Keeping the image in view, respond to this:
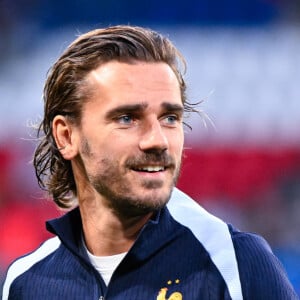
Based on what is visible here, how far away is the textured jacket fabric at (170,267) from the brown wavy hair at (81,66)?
21cm

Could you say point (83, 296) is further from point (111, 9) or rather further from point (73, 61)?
point (111, 9)

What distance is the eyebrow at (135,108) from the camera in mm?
2566

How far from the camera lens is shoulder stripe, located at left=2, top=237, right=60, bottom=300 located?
2.93 meters

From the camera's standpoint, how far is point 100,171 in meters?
2.65

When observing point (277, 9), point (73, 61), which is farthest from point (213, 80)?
point (73, 61)

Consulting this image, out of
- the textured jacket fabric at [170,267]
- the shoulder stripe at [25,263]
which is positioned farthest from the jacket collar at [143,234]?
the shoulder stripe at [25,263]

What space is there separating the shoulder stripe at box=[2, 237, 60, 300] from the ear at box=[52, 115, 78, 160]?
326 millimetres

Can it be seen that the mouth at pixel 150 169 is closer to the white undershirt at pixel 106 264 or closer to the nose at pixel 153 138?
the nose at pixel 153 138

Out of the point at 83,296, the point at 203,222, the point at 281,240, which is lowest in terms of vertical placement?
the point at 281,240

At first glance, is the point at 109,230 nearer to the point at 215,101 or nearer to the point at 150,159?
the point at 150,159

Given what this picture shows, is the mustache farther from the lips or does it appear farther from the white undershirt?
the white undershirt

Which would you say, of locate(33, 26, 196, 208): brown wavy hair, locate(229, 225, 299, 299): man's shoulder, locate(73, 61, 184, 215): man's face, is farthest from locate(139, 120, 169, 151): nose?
locate(229, 225, 299, 299): man's shoulder

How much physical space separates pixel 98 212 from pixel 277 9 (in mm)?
6904

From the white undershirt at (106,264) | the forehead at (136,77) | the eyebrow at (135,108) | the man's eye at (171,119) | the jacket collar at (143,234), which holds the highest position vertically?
the forehead at (136,77)
